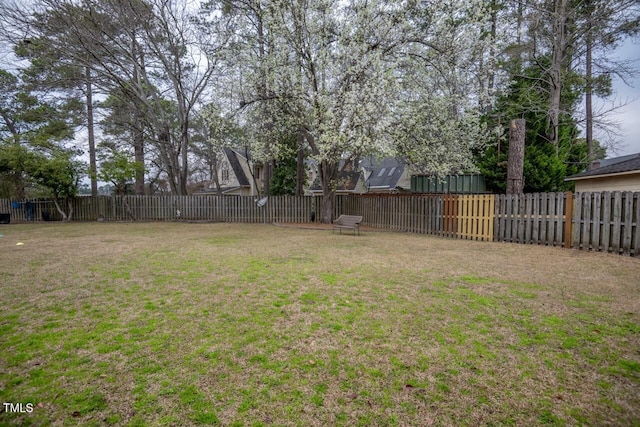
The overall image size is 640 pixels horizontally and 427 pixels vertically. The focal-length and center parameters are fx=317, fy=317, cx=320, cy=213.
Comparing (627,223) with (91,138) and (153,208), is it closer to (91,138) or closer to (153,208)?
(153,208)

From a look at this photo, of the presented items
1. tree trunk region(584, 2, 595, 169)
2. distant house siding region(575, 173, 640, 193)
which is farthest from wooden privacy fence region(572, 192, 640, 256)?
tree trunk region(584, 2, 595, 169)

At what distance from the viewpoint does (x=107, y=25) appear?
1612 centimetres

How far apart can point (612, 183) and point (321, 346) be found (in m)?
13.0

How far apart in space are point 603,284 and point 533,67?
626 inches

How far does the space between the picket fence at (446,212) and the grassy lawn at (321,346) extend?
2.26 meters

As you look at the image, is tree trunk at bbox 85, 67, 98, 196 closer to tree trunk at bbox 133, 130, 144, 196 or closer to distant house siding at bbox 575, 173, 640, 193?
tree trunk at bbox 133, 130, 144, 196

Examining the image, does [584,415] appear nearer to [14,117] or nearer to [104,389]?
[104,389]

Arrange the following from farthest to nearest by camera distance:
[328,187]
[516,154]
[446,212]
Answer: [328,187] → [446,212] → [516,154]

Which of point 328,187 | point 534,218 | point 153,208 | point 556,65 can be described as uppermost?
point 556,65

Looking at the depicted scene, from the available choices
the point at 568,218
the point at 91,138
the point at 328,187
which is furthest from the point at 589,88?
the point at 91,138

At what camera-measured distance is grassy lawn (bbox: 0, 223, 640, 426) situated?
2.03 m

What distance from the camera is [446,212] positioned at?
1105 cm

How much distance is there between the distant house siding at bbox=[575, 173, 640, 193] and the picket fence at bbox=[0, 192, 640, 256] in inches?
166

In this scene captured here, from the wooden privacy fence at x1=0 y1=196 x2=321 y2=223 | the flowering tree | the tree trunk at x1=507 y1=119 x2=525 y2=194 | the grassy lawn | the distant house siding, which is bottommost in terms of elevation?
the grassy lawn
